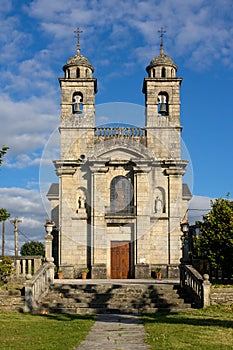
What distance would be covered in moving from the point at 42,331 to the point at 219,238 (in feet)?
32.1

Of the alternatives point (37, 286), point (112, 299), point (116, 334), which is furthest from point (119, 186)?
point (116, 334)

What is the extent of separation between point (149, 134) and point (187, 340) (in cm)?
2007

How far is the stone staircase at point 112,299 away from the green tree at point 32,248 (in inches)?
1192

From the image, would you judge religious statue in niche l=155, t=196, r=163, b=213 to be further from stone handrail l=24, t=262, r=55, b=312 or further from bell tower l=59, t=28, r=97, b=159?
stone handrail l=24, t=262, r=55, b=312

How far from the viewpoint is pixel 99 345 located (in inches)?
379

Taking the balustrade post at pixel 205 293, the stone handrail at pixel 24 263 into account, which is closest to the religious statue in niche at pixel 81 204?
the stone handrail at pixel 24 263

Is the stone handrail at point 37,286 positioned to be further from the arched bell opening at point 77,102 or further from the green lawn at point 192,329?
the arched bell opening at point 77,102

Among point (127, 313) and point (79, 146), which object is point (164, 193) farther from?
point (127, 313)

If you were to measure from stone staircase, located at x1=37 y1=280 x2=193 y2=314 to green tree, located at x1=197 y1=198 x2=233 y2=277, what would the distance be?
2116 millimetres

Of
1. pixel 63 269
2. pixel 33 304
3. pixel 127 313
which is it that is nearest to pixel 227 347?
pixel 127 313

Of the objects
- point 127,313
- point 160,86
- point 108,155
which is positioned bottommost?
Answer: point 127,313

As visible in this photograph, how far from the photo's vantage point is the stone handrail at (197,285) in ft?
52.3

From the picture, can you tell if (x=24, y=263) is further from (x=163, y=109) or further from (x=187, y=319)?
(x=163, y=109)

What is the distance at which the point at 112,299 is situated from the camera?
17.3 meters
